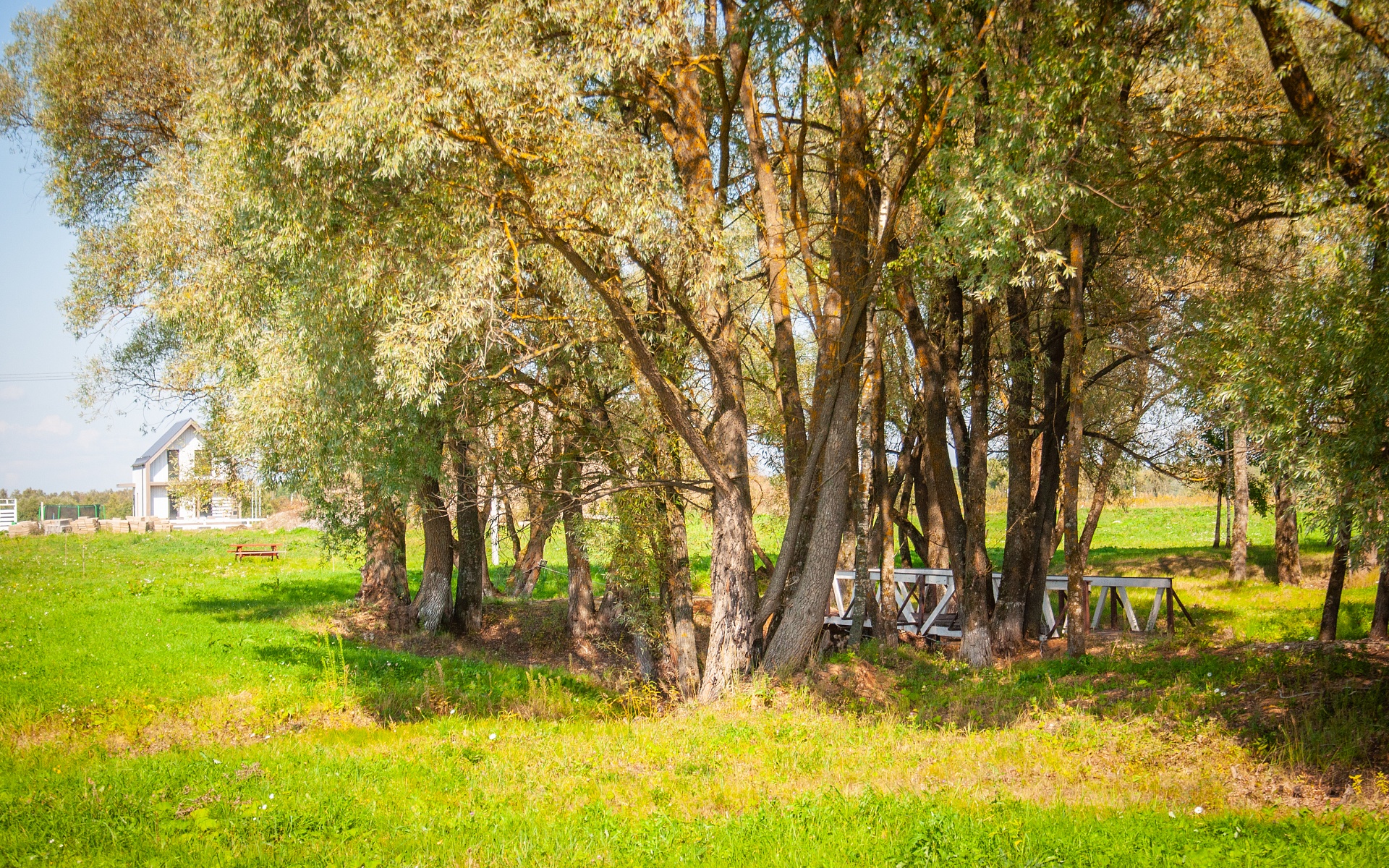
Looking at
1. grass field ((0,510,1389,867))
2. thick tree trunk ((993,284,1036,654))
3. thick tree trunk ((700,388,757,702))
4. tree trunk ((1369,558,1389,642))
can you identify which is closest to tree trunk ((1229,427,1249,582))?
grass field ((0,510,1389,867))

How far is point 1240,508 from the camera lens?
59.6 ft

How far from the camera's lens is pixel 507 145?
9359 mm

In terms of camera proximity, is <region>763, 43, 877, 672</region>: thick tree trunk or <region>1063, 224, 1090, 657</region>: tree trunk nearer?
<region>763, 43, 877, 672</region>: thick tree trunk

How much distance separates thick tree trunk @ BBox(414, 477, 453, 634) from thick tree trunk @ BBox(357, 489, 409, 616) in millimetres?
437

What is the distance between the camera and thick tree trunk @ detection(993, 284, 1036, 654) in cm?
1384

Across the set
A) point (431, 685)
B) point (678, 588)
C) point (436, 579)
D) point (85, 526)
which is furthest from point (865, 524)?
point (85, 526)

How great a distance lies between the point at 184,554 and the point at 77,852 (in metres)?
27.9

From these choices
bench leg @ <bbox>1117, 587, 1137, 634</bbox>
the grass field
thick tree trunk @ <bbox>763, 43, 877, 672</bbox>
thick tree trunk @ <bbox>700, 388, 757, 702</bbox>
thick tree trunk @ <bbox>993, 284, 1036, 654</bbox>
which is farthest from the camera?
bench leg @ <bbox>1117, 587, 1137, 634</bbox>

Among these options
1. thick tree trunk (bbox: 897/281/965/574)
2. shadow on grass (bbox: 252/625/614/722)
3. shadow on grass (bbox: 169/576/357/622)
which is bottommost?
shadow on grass (bbox: 252/625/614/722)

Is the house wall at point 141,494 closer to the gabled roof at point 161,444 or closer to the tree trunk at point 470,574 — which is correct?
the gabled roof at point 161,444

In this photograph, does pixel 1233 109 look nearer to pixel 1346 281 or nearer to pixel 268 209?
pixel 1346 281

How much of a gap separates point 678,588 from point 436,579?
714 cm

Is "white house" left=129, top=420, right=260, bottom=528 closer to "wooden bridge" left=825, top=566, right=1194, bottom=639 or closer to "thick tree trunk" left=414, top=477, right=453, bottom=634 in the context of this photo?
"thick tree trunk" left=414, top=477, right=453, bottom=634

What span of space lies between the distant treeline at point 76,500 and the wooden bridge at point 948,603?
64.0m
